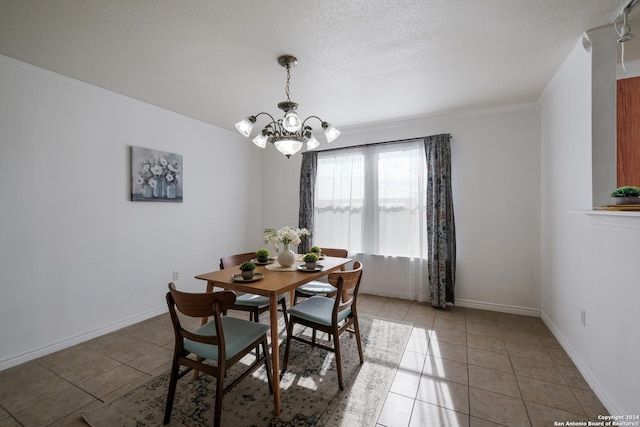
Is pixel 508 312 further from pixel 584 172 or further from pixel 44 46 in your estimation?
pixel 44 46

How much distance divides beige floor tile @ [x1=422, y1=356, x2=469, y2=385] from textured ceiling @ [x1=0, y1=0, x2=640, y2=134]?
2.57 m

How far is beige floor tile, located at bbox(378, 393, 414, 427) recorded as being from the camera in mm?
1620

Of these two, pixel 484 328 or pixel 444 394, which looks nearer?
pixel 444 394

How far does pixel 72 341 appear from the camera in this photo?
2.56m

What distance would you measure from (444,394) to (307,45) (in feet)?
9.03

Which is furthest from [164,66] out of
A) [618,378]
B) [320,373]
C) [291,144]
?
[618,378]

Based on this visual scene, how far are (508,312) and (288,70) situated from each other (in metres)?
3.71

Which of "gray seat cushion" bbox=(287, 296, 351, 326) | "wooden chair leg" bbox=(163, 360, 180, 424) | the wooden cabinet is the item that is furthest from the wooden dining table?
the wooden cabinet

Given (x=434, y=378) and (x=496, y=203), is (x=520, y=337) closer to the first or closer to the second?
(x=434, y=378)

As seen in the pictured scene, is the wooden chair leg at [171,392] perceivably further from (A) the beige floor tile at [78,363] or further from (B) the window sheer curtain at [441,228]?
(B) the window sheer curtain at [441,228]

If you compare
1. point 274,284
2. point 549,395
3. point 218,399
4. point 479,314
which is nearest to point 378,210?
point 479,314

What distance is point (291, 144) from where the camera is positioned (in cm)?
208

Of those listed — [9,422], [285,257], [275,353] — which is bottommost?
[9,422]

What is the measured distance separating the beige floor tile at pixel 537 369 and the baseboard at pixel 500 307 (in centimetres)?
111
